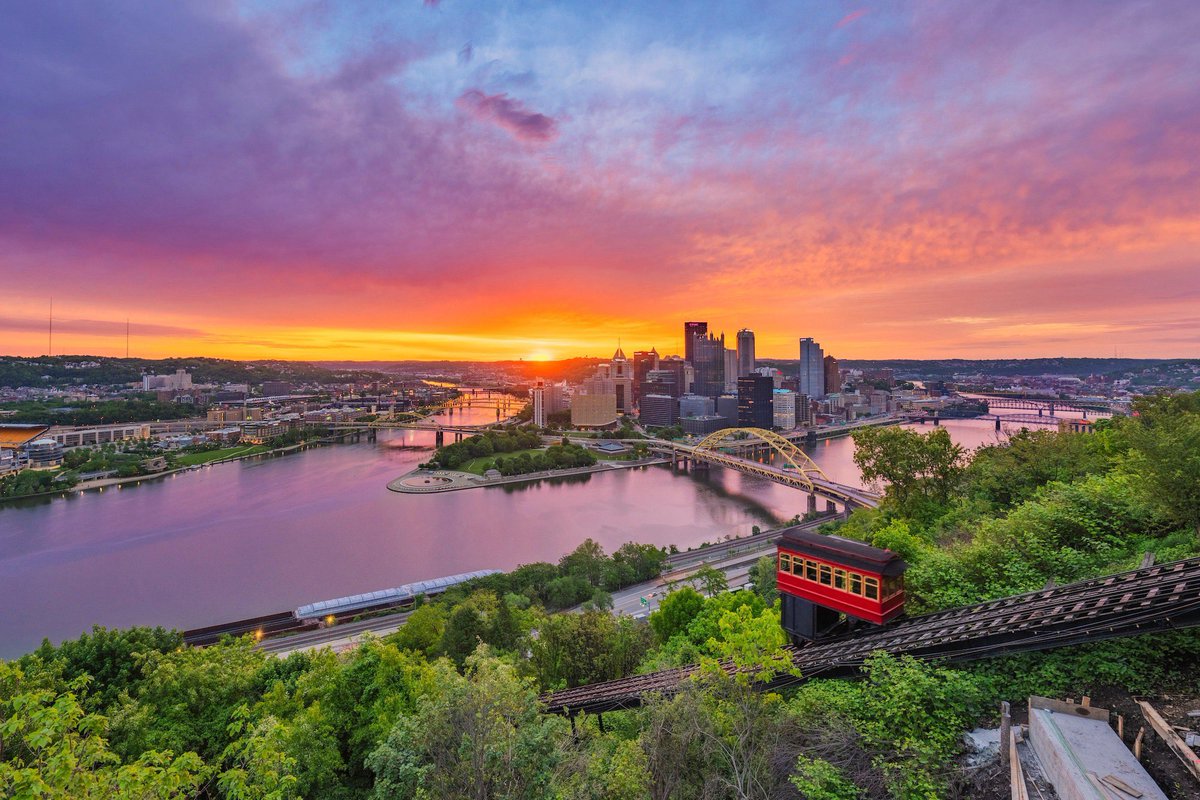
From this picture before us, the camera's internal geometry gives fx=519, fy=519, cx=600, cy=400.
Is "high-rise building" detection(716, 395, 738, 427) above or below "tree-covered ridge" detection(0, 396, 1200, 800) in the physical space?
below

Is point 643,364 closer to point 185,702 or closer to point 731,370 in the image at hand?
point 731,370

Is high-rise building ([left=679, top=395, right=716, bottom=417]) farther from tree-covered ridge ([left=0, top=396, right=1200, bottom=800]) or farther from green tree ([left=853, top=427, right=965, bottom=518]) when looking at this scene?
tree-covered ridge ([left=0, top=396, right=1200, bottom=800])

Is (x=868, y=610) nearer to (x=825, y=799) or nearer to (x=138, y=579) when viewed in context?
(x=825, y=799)

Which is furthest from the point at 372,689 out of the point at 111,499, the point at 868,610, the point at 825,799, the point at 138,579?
the point at 111,499

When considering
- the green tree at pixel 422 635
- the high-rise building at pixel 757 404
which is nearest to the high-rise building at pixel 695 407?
the high-rise building at pixel 757 404

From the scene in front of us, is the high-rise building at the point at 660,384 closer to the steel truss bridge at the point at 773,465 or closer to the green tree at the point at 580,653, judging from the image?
the steel truss bridge at the point at 773,465

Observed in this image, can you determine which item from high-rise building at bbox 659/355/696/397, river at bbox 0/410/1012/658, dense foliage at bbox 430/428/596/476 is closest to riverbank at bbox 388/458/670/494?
dense foliage at bbox 430/428/596/476
